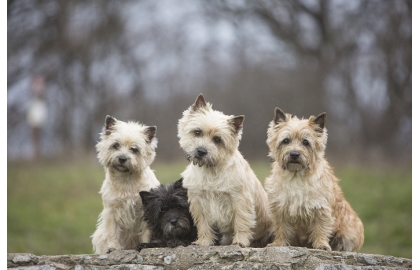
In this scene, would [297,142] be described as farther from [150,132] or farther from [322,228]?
[150,132]

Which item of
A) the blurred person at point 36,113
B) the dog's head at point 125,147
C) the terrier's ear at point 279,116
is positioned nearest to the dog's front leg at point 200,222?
the dog's head at point 125,147

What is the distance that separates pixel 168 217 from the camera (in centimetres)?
516

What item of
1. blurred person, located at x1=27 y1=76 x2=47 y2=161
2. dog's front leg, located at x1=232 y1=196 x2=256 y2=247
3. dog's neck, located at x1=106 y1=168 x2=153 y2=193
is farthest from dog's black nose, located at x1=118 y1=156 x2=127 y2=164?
blurred person, located at x1=27 y1=76 x2=47 y2=161

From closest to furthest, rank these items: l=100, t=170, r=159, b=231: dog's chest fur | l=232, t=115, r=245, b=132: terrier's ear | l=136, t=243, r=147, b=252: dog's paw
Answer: l=136, t=243, r=147, b=252: dog's paw < l=232, t=115, r=245, b=132: terrier's ear < l=100, t=170, r=159, b=231: dog's chest fur

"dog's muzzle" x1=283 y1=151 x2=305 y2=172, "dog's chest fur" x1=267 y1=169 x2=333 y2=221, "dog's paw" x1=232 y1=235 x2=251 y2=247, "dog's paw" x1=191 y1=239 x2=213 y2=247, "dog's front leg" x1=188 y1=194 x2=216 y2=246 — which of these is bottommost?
"dog's paw" x1=191 y1=239 x2=213 y2=247

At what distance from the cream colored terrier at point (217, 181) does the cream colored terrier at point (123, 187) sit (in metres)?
0.56

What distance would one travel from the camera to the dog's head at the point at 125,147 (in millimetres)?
5340

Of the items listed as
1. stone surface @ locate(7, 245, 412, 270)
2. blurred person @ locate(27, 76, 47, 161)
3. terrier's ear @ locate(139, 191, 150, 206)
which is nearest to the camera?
stone surface @ locate(7, 245, 412, 270)

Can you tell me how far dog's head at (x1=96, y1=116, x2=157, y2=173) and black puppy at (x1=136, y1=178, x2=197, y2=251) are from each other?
0.34m

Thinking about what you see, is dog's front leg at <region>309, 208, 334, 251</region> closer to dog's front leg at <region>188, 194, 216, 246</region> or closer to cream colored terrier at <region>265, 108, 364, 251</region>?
cream colored terrier at <region>265, 108, 364, 251</region>

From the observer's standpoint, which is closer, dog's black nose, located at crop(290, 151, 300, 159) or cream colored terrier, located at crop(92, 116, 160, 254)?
dog's black nose, located at crop(290, 151, 300, 159)

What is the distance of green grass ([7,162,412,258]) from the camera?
916cm

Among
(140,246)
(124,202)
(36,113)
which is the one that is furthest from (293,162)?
(36,113)
